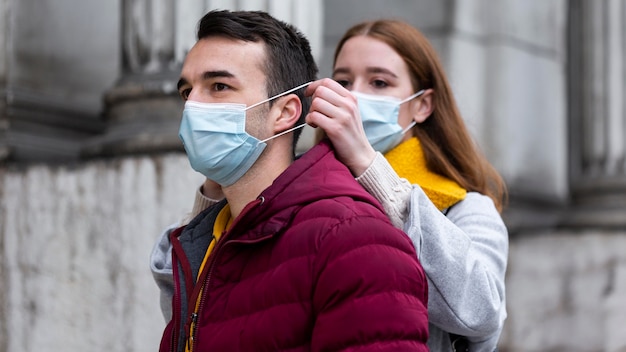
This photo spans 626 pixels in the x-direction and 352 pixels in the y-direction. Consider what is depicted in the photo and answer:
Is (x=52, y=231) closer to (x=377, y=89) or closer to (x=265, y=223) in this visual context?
(x=377, y=89)

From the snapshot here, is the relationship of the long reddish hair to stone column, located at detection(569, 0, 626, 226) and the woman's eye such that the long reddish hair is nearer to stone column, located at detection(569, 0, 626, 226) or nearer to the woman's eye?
the woman's eye

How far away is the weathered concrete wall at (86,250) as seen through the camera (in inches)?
182

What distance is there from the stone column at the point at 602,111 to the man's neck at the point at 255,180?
4735 millimetres

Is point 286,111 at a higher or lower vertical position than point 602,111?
higher

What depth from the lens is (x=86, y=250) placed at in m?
4.75

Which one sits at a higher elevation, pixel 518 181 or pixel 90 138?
pixel 90 138

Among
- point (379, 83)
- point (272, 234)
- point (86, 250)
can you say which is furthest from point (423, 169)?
point (86, 250)

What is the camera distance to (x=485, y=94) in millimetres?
7094

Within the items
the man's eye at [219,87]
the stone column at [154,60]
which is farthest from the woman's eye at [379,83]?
the stone column at [154,60]

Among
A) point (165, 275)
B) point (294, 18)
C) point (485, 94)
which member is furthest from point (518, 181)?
point (165, 275)

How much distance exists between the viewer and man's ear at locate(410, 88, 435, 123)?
3.61 metres

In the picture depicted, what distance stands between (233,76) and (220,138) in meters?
0.15

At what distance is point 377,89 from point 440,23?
3507mm

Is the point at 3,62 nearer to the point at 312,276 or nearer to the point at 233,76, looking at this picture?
the point at 233,76
